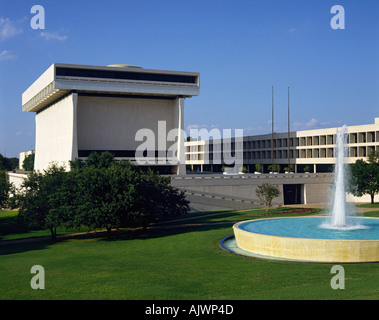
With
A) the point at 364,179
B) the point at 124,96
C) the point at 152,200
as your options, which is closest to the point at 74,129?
the point at 124,96

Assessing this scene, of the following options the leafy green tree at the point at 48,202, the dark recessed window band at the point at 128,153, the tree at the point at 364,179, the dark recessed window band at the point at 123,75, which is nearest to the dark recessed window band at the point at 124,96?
the dark recessed window band at the point at 123,75

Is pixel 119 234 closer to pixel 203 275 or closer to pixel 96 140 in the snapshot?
pixel 203 275

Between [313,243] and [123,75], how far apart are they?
57562 mm

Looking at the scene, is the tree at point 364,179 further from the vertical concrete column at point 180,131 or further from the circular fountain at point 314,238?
the vertical concrete column at point 180,131

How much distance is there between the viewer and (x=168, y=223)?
4572cm

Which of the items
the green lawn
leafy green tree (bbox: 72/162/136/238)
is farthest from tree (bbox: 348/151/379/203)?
the green lawn

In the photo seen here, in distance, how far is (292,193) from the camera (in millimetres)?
65375

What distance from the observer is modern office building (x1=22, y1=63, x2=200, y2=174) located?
7181 cm

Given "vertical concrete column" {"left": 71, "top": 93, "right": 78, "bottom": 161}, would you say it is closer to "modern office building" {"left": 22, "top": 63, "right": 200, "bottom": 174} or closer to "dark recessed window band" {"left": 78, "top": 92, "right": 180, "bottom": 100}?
"modern office building" {"left": 22, "top": 63, "right": 200, "bottom": 174}

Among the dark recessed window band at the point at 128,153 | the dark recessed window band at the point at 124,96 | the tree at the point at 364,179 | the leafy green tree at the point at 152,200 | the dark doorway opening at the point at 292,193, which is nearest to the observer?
the leafy green tree at the point at 152,200

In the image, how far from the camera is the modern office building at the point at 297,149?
75688 millimetres

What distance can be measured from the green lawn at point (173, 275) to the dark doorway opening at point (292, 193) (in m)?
36.8

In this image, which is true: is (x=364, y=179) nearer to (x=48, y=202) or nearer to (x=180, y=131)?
(x=180, y=131)
